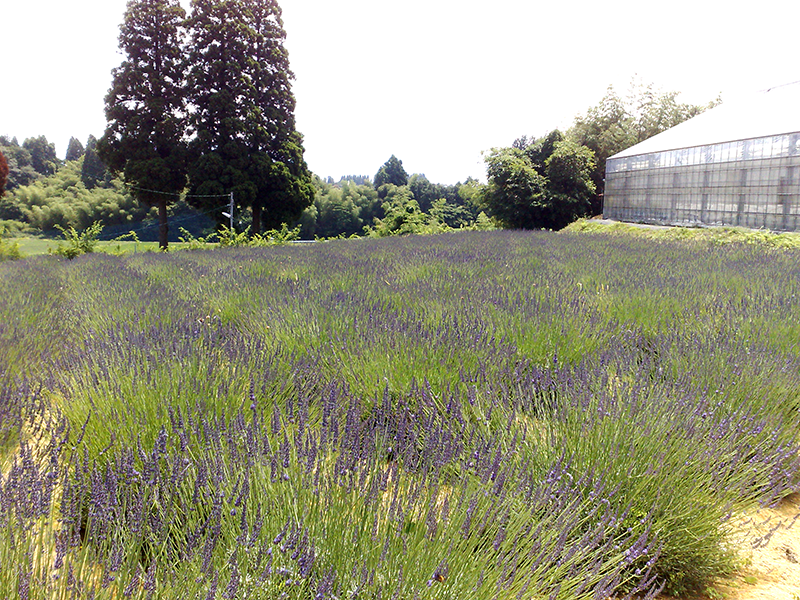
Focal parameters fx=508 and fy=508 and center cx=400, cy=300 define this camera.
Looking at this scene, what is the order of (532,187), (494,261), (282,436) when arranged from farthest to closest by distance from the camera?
(532,187) < (494,261) < (282,436)

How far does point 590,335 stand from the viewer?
314 cm

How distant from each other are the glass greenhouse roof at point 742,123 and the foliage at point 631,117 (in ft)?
34.5

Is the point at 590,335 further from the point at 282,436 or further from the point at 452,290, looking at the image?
the point at 282,436

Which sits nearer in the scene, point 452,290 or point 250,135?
point 452,290

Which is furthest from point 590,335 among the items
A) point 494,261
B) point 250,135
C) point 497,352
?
point 250,135

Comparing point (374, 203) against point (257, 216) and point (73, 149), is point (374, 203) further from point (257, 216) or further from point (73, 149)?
point (73, 149)

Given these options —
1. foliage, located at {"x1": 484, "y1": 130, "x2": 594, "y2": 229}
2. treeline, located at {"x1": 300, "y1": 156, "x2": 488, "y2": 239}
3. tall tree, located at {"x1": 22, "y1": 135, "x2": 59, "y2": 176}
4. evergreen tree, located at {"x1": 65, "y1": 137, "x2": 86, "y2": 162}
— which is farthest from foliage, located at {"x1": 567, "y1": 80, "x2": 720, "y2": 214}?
evergreen tree, located at {"x1": 65, "y1": 137, "x2": 86, "y2": 162}

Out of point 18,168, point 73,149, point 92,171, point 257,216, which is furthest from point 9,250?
point 73,149

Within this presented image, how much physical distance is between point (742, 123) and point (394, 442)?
19.8 meters

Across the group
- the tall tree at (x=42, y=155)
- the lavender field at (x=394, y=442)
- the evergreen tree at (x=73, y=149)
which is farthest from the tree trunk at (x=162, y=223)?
the evergreen tree at (x=73, y=149)

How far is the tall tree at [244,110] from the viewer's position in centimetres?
2042

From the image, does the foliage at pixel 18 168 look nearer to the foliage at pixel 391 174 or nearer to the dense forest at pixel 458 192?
the dense forest at pixel 458 192

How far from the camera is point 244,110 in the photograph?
21219mm

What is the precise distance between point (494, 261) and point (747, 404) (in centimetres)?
476
